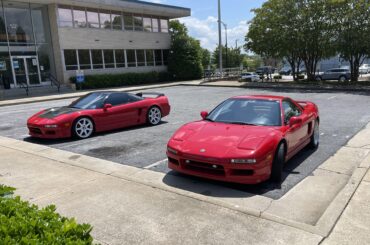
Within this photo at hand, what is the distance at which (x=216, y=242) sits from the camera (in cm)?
347

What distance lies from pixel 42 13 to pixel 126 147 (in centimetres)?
2332

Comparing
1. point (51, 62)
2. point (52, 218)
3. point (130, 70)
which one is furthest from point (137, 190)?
point (130, 70)

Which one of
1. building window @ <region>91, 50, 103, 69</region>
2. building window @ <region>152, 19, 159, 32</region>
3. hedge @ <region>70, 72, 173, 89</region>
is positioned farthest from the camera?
building window @ <region>152, 19, 159, 32</region>

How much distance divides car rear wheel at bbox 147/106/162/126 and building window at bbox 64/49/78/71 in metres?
→ 19.2

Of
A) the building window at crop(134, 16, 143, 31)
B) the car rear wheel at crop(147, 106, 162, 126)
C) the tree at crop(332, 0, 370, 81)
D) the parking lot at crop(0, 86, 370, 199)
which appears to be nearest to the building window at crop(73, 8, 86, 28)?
the building window at crop(134, 16, 143, 31)

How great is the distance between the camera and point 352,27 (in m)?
22.6

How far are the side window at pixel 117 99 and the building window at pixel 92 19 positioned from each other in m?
21.4

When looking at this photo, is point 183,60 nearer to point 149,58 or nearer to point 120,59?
point 149,58

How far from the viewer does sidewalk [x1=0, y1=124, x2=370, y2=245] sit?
3.62 metres

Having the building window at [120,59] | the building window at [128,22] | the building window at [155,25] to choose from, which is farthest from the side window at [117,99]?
the building window at [155,25]

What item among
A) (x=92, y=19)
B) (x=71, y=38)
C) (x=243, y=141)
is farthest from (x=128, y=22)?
(x=243, y=141)

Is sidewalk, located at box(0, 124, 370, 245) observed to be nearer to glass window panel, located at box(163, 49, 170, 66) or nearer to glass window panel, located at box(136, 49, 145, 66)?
glass window panel, located at box(136, 49, 145, 66)

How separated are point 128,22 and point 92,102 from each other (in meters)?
24.8

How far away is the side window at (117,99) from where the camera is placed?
939 cm
